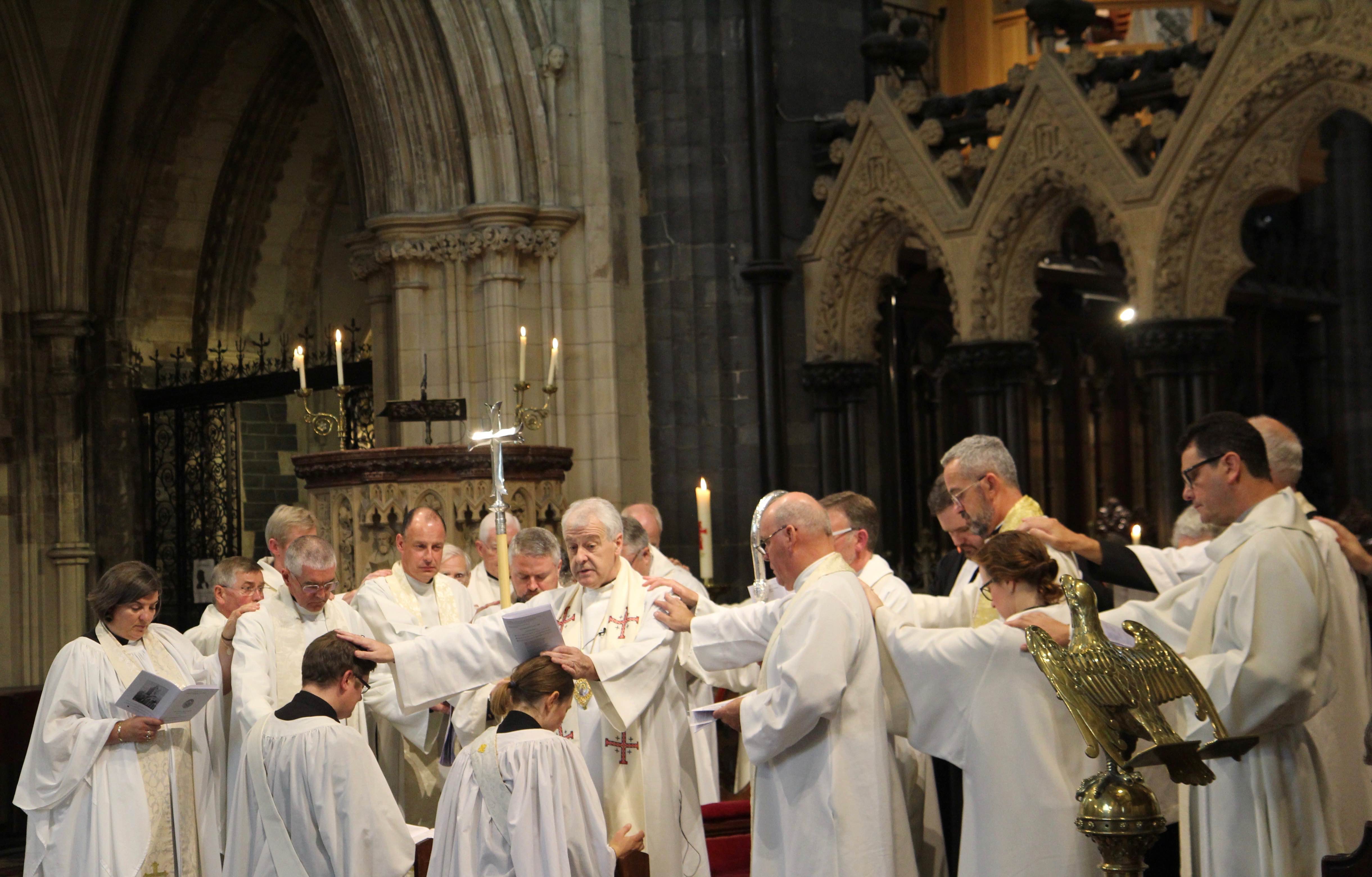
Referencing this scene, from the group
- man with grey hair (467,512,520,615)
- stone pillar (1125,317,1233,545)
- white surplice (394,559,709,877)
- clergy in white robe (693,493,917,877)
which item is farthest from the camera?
stone pillar (1125,317,1233,545)

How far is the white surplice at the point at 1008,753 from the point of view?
14.1 ft

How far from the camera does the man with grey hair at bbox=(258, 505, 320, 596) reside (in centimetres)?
628

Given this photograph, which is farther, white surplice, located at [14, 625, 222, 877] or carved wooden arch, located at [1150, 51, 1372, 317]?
carved wooden arch, located at [1150, 51, 1372, 317]

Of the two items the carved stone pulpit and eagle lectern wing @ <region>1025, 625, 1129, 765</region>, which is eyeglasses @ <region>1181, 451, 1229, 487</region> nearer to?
eagle lectern wing @ <region>1025, 625, 1129, 765</region>

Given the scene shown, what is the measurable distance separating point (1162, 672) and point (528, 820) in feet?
6.14

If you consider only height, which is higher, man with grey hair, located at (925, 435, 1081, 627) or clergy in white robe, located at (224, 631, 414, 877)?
man with grey hair, located at (925, 435, 1081, 627)

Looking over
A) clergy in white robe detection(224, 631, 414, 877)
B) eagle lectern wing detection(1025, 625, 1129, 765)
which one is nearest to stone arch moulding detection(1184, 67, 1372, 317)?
clergy in white robe detection(224, 631, 414, 877)

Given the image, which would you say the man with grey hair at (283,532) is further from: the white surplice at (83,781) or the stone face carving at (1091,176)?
the stone face carving at (1091,176)

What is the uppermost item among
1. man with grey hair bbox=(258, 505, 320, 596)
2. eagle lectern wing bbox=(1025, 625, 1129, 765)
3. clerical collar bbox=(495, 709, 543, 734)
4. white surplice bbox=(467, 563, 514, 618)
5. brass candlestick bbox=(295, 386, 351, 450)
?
brass candlestick bbox=(295, 386, 351, 450)

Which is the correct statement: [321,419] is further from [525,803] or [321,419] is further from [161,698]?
[525,803]

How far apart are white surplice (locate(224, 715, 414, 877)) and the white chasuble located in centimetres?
107

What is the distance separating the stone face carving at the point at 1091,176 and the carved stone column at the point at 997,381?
9 centimetres

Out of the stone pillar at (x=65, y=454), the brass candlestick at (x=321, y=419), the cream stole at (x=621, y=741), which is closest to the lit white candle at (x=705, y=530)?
the brass candlestick at (x=321, y=419)

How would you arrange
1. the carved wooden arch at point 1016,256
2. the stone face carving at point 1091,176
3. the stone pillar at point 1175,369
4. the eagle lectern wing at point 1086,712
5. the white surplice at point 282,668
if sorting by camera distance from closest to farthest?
1. the eagle lectern wing at point 1086,712
2. the white surplice at point 282,668
3. the stone face carving at point 1091,176
4. the stone pillar at point 1175,369
5. the carved wooden arch at point 1016,256
